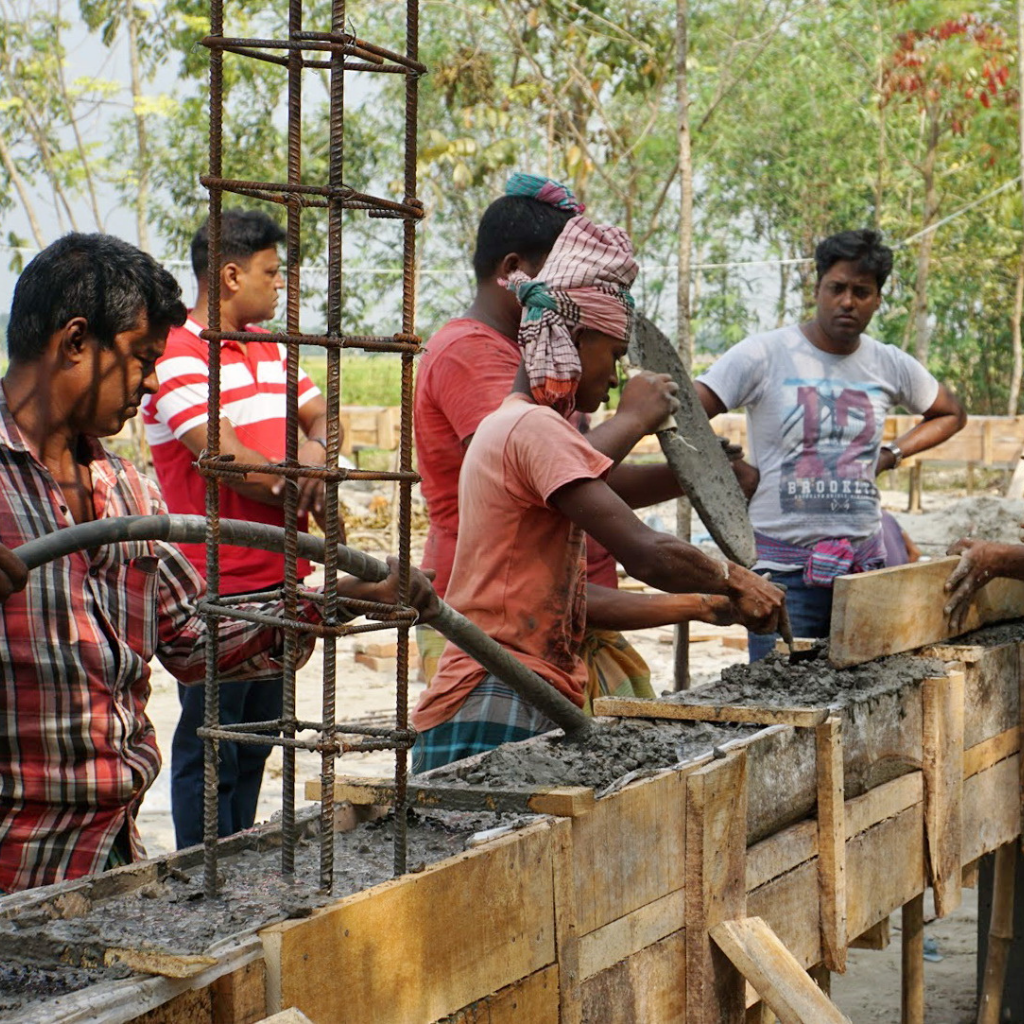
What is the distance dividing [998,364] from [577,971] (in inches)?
887

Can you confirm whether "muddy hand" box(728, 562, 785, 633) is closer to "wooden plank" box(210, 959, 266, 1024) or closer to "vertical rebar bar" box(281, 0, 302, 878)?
"vertical rebar bar" box(281, 0, 302, 878)

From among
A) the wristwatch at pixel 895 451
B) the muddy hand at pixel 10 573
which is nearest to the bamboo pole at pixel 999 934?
the wristwatch at pixel 895 451

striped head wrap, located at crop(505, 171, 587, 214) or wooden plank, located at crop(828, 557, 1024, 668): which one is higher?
striped head wrap, located at crop(505, 171, 587, 214)

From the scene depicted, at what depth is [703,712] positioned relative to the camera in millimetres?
3131

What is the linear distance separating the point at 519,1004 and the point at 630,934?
1.19 feet

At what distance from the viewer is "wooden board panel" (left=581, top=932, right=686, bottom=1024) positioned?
239 cm

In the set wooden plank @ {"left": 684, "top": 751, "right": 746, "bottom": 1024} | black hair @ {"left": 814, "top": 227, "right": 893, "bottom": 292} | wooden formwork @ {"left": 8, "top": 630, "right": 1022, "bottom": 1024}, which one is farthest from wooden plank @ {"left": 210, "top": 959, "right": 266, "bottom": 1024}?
black hair @ {"left": 814, "top": 227, "right": 893, "bottom": 292}

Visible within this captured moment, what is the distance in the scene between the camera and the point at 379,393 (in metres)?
24.8

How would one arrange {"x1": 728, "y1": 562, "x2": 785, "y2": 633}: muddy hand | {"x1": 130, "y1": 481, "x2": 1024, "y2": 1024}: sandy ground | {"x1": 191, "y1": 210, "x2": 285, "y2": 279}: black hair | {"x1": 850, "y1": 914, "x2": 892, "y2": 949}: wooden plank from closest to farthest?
{"x1": 728, "y1": 562, "x2": 785, "y2": 633}: muddy hand
{"x1": 850, "y1": 914, "x2": 892, "y2": 949}: wooden plank
{"x1": 191, "y1": 210, "x2": 285, "y2": 279}: black hair
{"x1": 130, "y1": 481, "x2": 1024, "y2": 1024}: sandy ground

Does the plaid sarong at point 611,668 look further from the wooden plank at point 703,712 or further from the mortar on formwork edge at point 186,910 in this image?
the mortar on formwork edge at point 186,910

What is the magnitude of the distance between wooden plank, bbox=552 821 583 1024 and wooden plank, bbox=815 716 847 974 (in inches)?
38.1

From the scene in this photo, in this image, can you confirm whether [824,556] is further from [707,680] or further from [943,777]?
[707,680]

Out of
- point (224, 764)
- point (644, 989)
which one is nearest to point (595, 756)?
point (644, 989)

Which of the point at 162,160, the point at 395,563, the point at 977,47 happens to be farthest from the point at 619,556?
the point at 977,47
